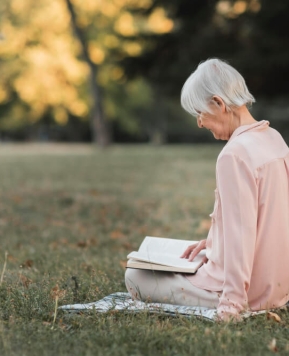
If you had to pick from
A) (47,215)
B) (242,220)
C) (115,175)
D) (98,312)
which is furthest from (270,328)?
(115,175)

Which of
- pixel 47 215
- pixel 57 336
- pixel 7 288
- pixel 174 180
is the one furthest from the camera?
pixel 174 180

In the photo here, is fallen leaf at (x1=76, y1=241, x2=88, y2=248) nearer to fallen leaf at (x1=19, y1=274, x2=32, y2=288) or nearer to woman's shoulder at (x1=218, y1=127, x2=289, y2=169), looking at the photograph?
fallen leaf at (x1=19, y1=274, x2=32, y2=288)

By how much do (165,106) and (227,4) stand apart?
26584 mm

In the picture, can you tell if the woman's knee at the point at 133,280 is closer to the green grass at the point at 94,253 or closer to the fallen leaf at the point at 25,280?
the green grass at the point at 94,253

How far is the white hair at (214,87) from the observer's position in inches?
126

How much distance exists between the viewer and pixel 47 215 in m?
8.30

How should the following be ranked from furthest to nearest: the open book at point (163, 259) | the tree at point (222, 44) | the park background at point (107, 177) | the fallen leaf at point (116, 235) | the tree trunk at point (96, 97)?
the tree trunk at point (96, 97) < the tree at point (222, 44) < the fallen leaf at point (116, 235) < the open book at point (163, 259) < the park background at point (107, 177)

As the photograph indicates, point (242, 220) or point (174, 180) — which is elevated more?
point (242, 220)

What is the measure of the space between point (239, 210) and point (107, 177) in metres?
10.1

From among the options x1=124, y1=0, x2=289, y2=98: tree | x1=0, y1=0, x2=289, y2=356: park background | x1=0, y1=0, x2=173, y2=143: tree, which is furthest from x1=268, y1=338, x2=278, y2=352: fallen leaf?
x1=0, y1=0, x2=173, y2=143: tree

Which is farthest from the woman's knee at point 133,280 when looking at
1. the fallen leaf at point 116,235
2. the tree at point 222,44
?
the tree at point 222,44

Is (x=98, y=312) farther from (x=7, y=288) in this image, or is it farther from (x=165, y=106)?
(x=165, y=106)

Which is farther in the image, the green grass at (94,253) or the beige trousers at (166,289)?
the beige trousers at (166,289)

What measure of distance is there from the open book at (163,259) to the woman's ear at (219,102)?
34.3 inches
